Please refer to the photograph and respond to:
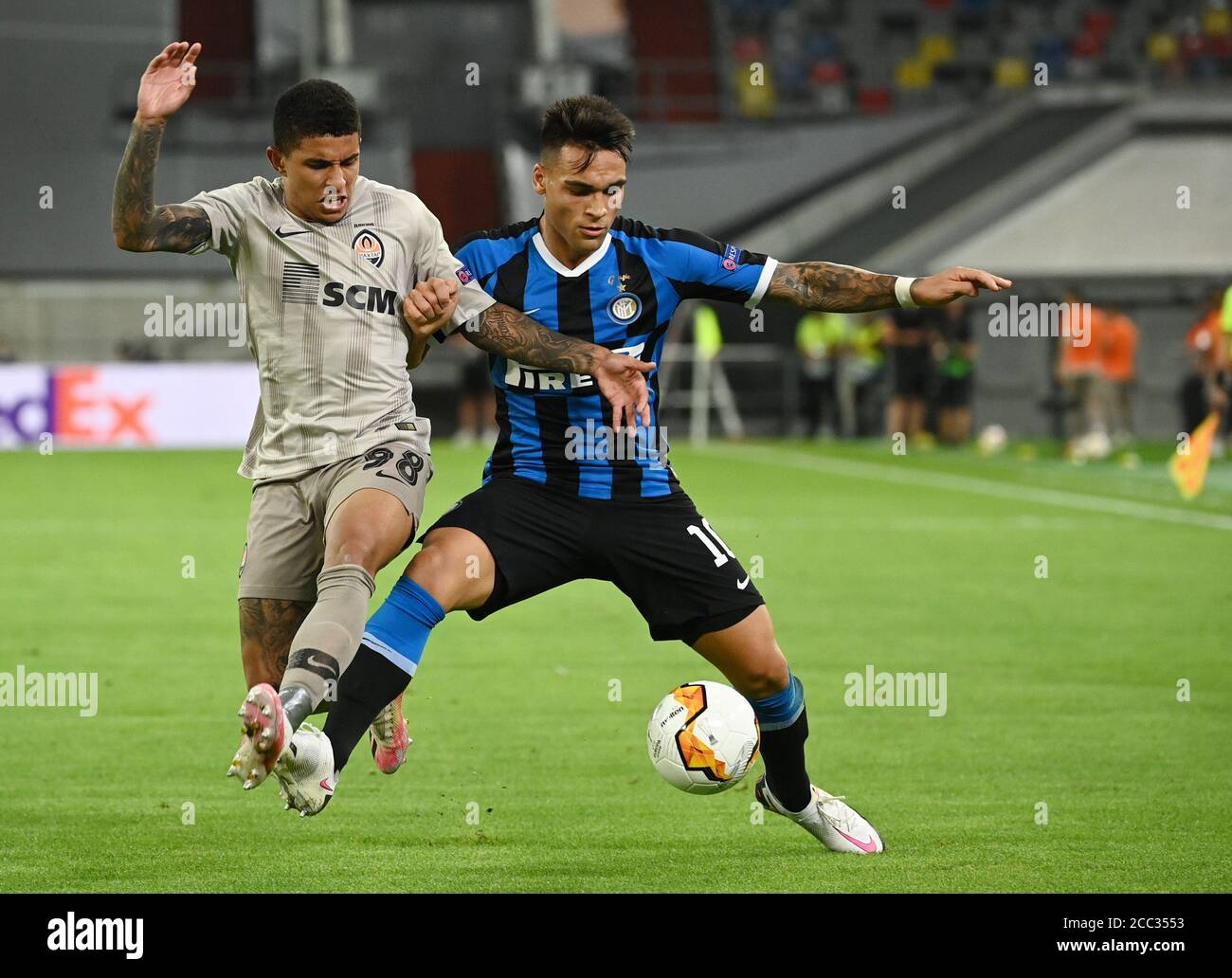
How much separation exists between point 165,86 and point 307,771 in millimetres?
1897

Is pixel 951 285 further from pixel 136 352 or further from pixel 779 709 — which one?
pixel 136 352

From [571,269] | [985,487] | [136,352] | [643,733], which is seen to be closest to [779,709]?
[571,269]

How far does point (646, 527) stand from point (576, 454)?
32cm

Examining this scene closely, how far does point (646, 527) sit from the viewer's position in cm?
585

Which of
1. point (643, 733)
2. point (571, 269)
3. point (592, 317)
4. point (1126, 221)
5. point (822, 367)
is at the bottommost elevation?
point (643, 733)

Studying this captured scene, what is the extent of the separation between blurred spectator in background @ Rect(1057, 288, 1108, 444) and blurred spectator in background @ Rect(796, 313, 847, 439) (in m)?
4.15

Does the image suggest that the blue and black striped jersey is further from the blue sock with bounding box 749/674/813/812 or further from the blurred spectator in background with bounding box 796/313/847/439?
the blurred spectator in background with bounding box 796/313/847/439

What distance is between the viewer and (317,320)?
5.89 m

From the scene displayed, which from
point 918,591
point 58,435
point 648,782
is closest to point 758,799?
point 648,782

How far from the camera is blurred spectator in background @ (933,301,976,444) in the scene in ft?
90.9

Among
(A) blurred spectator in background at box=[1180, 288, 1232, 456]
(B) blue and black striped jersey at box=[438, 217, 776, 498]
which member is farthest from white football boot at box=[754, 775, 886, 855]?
(A) blurred spectator in background at box=[1180, 288, 1232, 456]
